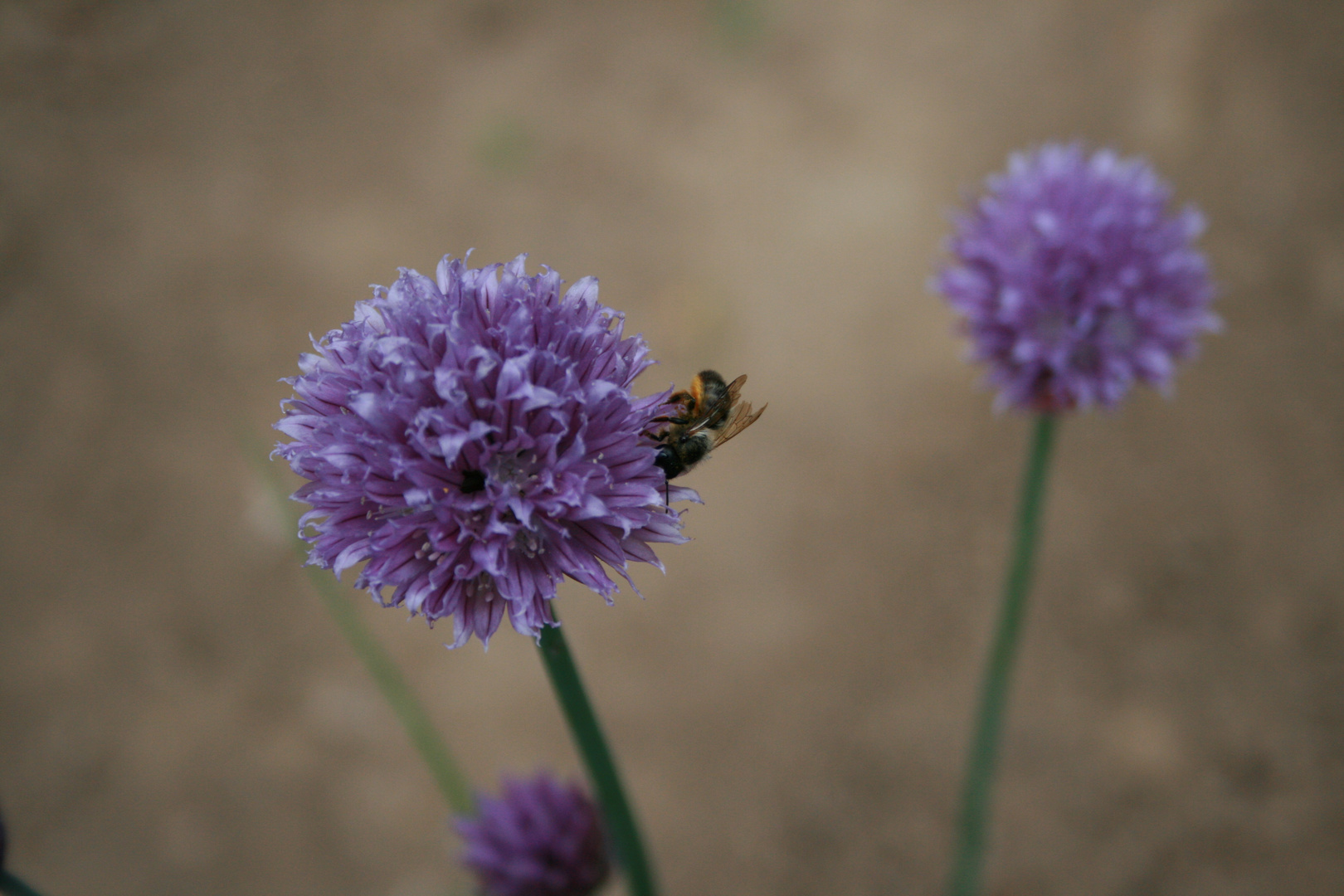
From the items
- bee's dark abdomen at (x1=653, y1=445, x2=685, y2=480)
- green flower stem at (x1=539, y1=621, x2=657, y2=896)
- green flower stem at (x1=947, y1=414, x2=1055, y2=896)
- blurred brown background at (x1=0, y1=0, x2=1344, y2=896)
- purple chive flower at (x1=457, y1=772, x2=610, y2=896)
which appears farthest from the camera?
blurred brown background at (x1=0, y1=0, x2=1344, y2=896)

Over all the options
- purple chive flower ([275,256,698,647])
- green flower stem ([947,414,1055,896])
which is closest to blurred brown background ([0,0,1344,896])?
green flower stem ([947,414,1055,896])

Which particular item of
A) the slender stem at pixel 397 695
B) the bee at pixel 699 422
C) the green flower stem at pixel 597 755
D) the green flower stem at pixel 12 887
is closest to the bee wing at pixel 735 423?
the bee at pixel 699 422

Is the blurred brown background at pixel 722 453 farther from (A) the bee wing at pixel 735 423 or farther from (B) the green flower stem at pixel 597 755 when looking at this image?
(A) the bee wing at pixel 735 423

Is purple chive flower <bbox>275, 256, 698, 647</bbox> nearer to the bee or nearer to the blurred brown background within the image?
the bee

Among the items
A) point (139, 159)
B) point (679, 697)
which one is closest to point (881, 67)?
point (679, 697)

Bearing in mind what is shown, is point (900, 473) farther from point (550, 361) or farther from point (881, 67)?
point (550, 361)
